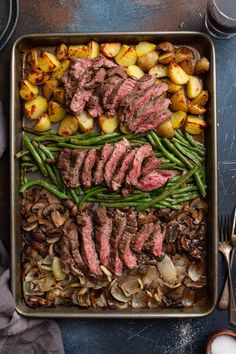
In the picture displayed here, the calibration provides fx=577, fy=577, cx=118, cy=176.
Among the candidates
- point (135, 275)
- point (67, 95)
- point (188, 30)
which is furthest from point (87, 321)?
point (188, 30)

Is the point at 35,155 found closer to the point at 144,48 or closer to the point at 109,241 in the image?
the point at 109,241

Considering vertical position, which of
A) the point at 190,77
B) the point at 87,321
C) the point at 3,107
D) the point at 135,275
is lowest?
the point at 87,321

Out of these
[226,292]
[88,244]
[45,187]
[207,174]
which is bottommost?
[226,292]

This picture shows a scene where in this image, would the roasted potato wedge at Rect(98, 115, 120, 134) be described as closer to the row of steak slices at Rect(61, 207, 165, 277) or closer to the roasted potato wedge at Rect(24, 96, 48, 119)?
the roasted potato wedge at Rect(24, 96, 48, 119)

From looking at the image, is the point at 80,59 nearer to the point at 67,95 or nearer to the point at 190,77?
the point at 67,95

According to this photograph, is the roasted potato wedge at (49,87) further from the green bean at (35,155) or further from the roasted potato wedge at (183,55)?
the roasted potato wedge at (183,55)

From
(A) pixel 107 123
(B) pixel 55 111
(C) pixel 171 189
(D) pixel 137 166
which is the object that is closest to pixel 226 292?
(C) pixel 171 189
